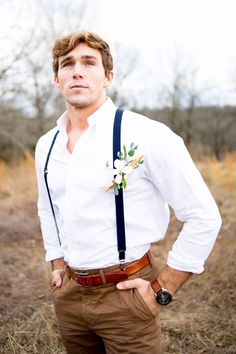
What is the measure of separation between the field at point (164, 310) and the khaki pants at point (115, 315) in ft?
4.07

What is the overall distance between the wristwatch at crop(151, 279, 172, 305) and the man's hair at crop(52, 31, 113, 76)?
103 cm

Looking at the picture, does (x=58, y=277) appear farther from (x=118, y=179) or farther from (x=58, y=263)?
(x=118, y=179)

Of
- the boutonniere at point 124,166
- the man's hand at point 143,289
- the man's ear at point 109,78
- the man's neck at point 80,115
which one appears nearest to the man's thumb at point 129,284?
the man's hand at point 143,289

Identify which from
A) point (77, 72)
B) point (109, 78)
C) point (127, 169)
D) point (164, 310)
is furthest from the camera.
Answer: point (164, 310)

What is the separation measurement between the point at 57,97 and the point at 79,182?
1166cm

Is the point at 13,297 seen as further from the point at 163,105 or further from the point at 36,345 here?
the point at 163,105

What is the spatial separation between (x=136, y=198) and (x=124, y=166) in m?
0.17

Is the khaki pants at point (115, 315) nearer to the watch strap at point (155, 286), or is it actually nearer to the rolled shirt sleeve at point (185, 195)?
the watch strap at point (155, 286)

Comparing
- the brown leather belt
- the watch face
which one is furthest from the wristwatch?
the brown leather belt

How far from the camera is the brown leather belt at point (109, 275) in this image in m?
1.76

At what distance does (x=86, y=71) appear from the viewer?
188 centimetres

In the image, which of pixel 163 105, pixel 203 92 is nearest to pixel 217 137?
pixel 203 92

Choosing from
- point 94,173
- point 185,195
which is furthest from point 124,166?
point 185,195

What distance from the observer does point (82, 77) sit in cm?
187
